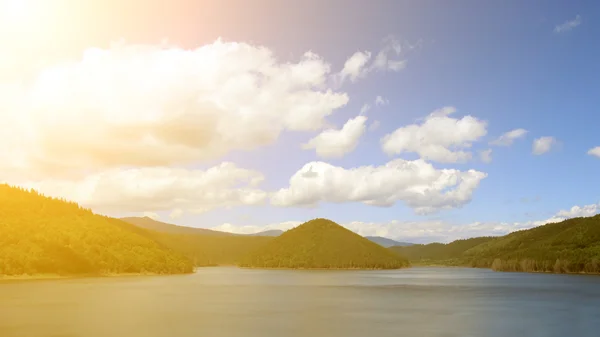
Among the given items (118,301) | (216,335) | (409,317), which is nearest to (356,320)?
(409,317)

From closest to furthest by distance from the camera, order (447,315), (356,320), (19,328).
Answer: (19,328), (356,320), (447,315)

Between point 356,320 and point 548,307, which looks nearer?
point 356,320

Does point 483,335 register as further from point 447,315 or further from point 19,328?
point 19,328

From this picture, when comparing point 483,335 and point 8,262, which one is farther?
point 8,262

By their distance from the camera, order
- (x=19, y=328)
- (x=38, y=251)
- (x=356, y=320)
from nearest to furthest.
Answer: (x=19, y=328), (x=356, y=320), (x=38, y=251)

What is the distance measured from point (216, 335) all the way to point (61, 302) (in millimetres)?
50883

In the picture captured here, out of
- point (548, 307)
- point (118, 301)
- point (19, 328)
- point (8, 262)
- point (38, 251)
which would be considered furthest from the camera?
point (38, 251)

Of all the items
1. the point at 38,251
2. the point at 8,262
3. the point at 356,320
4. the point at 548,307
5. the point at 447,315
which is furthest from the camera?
the point at 38,251

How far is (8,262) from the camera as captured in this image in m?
181

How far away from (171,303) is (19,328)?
123ft

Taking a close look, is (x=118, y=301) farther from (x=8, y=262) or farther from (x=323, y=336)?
(x=8, y=262)

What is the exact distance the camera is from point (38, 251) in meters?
195

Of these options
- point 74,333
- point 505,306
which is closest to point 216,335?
point 74,333

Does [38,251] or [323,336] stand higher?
[38,251]
